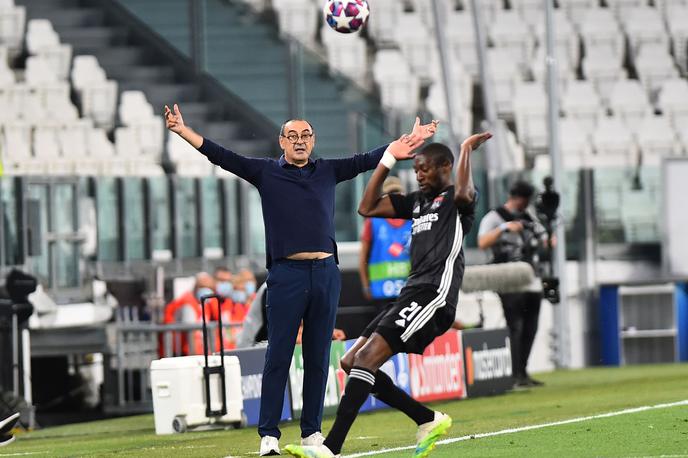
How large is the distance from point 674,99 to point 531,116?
8.32ft

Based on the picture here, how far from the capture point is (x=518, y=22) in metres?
30.0

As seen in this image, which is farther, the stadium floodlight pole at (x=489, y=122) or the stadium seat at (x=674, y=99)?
the stadium seat at (x=674, y=99)

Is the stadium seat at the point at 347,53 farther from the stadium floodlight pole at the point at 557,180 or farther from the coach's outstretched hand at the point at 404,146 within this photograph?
the coach's outstretched hand at the point at 404,146

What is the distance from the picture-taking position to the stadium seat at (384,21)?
29.0 m

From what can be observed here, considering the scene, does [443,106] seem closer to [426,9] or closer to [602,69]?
[426,9]

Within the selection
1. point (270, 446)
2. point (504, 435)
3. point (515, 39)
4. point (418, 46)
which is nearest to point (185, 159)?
point (418, 46)

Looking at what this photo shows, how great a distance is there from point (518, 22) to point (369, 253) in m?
15.2

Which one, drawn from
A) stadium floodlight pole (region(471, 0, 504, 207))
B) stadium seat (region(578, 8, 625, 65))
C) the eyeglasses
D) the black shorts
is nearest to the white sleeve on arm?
stadium floodlight pole (region(471, 0, 504, 207))

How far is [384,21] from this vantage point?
29.3 metres

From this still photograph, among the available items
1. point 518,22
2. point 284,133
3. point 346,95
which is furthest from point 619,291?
point 284,133

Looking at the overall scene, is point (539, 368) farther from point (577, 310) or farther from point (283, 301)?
point (283, 301)

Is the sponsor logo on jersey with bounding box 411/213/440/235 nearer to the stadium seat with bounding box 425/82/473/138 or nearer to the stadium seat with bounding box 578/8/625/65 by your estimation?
the stadium seat with bounding box 425/82/473/138

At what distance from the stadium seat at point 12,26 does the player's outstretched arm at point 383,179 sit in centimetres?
1845

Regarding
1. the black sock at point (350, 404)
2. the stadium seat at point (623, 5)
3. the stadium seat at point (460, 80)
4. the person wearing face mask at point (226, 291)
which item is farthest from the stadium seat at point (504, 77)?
the black sock at point (350, 404)
